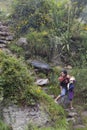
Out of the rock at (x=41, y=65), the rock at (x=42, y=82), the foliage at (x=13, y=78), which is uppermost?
the foliage at (x=13, y=78)

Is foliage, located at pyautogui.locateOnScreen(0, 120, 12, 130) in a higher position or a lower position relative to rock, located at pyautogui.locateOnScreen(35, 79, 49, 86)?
higher

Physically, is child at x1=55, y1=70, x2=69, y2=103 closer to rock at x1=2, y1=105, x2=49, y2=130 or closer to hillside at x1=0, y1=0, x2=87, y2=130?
hillside at x1=0, y1=0, x2=87, y2=130

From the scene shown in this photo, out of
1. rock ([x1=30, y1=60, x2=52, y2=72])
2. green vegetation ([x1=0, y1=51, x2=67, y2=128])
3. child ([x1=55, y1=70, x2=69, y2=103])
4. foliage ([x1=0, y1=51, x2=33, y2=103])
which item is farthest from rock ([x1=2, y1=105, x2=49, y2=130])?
rock ([x1=30, y1=60, x2=52, y2=72])

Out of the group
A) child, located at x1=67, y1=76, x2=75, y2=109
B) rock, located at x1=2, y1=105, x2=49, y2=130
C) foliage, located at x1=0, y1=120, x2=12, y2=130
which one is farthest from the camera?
child, located at x1=67, y1=76, x2=75, y2=109

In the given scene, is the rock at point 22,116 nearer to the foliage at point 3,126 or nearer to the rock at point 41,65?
the foliage at point 3,126

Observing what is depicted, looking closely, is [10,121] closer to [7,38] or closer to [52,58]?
[52,58]

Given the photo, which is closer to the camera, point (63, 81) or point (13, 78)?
point (13, 78)

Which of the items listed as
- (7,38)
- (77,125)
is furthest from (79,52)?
(77,125)

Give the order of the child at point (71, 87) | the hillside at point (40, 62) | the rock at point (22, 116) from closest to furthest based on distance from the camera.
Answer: the rock at point (22, 116) < the hillside at point (40, 62) < the child at point (71, 87)

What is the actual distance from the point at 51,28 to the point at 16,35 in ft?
5.74

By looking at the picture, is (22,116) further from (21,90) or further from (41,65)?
(41,65)

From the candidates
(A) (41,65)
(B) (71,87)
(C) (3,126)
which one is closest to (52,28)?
(A) (41,65)

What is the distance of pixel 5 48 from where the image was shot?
15.1 m

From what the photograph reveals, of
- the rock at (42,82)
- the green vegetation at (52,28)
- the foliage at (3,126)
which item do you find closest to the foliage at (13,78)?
the foliage at (3,126)
